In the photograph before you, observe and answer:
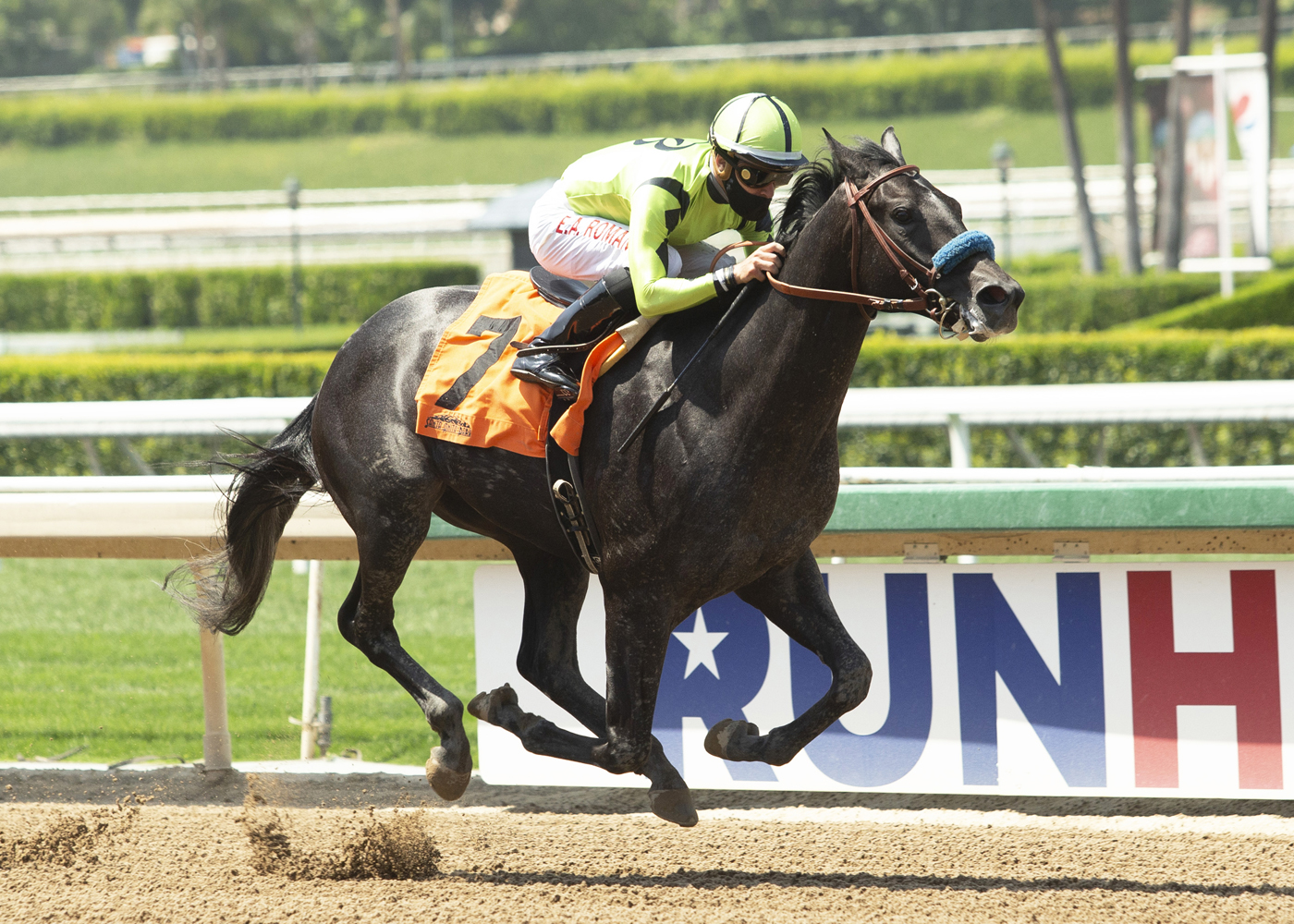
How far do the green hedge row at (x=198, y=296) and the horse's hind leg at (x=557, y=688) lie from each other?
2222 centimetres

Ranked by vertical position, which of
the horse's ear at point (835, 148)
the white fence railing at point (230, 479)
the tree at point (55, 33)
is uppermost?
the tree at point (55, 33)

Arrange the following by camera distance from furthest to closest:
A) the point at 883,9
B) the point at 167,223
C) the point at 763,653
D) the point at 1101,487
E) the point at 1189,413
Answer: the point at 883,9 → the point at 167,223 → the point at 1189,413 → the point at 763,653 → the point at 1101,487

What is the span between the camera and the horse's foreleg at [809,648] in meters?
3.40

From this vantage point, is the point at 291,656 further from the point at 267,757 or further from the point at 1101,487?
the point at 1101,487

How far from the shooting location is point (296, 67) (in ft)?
190

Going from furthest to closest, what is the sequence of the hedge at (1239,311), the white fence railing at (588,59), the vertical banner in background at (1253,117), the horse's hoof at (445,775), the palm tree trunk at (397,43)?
the palm tree trunk at (397,43)
the white fence railing at (588,59)
the vertical banner in background at (1253,117)
the hedge at (1239,311)
the horse's hoof at (445,775)

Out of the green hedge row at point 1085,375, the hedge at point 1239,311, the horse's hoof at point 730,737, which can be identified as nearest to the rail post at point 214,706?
the horse's hoof at point 730,737

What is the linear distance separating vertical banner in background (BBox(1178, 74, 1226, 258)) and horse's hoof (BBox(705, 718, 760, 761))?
42.6ft

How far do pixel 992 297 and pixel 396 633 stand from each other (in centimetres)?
186

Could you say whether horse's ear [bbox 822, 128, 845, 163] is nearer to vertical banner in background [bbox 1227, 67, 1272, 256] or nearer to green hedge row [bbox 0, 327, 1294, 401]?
green hedge row [bbox 0, 327, 1294, 401]

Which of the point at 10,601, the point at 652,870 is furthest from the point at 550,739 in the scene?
the point at 10,601

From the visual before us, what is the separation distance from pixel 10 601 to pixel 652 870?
4.83 m

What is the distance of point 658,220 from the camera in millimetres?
3254

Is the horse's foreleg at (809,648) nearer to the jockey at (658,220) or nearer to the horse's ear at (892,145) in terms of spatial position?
the jockey at (658,220)
